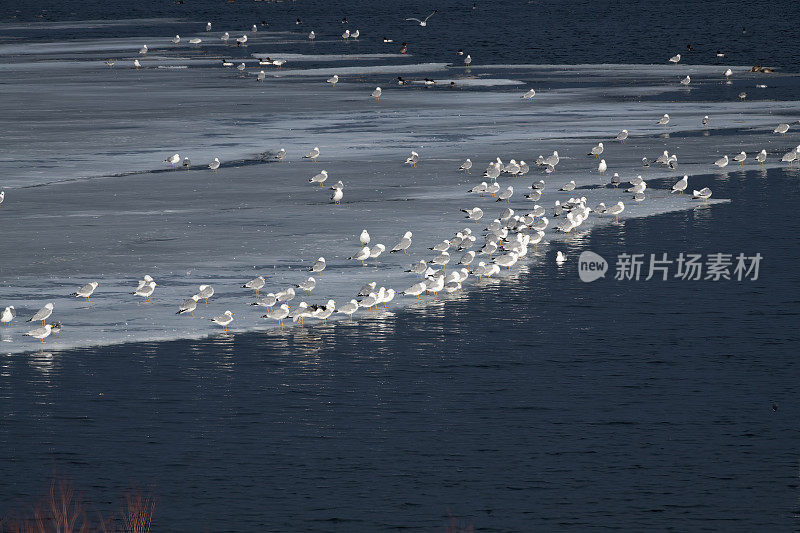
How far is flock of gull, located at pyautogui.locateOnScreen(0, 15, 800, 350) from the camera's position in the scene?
23.4 metres

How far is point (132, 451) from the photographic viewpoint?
16922 mm

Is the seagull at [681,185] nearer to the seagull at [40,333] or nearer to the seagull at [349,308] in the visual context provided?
the seagull at [349,308]

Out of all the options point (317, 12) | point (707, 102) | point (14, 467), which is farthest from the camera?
point (317, 12)

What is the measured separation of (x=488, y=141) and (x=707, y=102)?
56.6 ft

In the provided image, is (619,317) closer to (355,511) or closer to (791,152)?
(355,511)

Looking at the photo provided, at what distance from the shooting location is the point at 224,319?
2258 cm

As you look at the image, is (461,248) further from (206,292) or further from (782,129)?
(782,129)

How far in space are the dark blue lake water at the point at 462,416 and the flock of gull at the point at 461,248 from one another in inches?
25.9

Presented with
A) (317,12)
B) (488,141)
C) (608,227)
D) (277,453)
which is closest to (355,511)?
(277,453)

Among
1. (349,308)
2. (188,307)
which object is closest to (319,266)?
(349,308)

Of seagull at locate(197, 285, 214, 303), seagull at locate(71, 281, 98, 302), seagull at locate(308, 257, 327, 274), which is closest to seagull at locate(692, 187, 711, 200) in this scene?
seagull at locate(308, 257, 327, 274)

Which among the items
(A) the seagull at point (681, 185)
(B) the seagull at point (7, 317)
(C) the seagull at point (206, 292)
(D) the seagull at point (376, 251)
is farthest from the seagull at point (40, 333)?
(A) the seagull at point (681, 185)

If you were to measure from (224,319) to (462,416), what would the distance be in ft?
19.0

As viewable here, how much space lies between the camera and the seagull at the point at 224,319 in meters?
22.5
